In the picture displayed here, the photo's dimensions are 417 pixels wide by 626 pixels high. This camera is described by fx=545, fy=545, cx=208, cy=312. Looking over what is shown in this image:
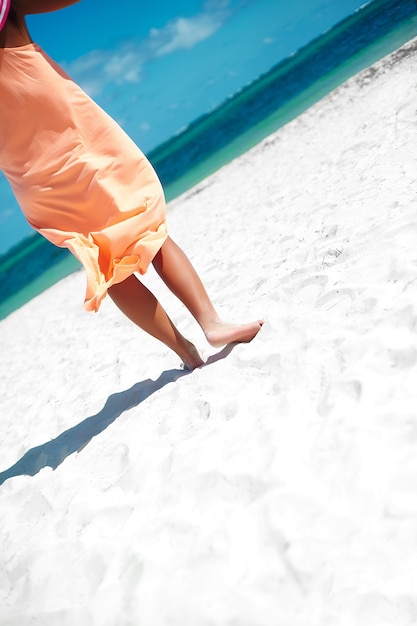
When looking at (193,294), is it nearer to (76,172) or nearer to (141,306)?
(141,306)

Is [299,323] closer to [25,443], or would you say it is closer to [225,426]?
[225,426]

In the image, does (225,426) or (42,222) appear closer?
(225,426)

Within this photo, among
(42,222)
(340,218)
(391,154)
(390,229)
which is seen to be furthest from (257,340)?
(391,154)

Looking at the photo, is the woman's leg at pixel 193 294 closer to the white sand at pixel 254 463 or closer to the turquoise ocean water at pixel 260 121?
the white sand at pixel 254 463

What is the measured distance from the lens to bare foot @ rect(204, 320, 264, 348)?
2055mm

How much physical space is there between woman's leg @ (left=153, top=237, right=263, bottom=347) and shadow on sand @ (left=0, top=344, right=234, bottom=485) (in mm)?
115

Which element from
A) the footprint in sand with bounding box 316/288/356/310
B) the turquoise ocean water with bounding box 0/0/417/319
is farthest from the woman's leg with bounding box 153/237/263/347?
the turquoise ocean water with bounding box 0/0/417/319

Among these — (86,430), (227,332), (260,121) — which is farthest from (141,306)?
(260,121)

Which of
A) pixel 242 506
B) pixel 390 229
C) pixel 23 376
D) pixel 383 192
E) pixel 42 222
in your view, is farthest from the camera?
pixel 23 376

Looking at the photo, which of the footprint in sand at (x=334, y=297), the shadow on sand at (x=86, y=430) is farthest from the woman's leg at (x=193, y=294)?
the footprint in sand at (x=334, y=297)

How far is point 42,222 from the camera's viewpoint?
76.9 inches

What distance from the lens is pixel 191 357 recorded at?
2232 mm

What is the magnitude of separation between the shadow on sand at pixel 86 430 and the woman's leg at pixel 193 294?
115 millimetres

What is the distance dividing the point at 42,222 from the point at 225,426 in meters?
0.97
